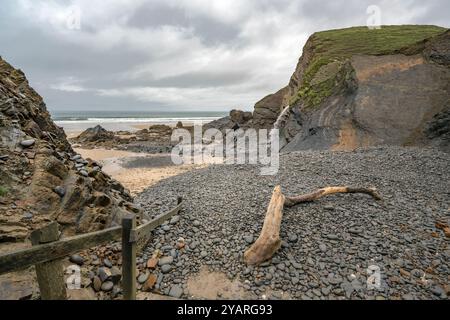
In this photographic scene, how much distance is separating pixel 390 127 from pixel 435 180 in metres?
6.32

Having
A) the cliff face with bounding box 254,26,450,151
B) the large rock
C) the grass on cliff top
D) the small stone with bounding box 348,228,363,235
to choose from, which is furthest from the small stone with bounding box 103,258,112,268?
the large rock

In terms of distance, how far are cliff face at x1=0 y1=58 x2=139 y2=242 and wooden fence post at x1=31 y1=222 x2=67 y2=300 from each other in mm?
1463

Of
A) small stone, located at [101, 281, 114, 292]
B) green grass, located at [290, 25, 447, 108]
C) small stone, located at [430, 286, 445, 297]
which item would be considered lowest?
small stone, located at [430, 286, 445, 297]

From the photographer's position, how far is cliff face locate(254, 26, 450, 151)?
1419 centimetres

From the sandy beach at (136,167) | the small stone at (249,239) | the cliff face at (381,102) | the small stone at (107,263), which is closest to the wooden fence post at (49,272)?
the small stone at (107,263)

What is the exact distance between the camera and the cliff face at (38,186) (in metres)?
4.86

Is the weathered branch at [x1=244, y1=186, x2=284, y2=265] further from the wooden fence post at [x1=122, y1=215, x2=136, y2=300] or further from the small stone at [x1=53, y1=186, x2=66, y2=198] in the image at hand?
the small stone at [x1=53, y1=186, x2=66, y2=198]

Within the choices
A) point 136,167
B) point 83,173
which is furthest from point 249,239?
point 136,167

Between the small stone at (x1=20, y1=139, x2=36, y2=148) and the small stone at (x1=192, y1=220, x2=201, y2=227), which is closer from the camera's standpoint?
the small stone at (x1=20, y1=139, x2=36, y2=148)

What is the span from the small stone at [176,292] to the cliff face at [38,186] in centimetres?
200

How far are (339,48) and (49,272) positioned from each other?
28.9 m

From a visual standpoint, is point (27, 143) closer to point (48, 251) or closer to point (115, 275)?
point (115, 275)

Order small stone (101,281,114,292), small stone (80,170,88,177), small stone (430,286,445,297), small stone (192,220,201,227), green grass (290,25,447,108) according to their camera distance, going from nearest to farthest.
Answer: small stone (430,286,445,297) < small stone (101,281,114,292) < small stone (80,170,88,177) < small stone (192,220,201,227) < green grass (290,25,447,108)
